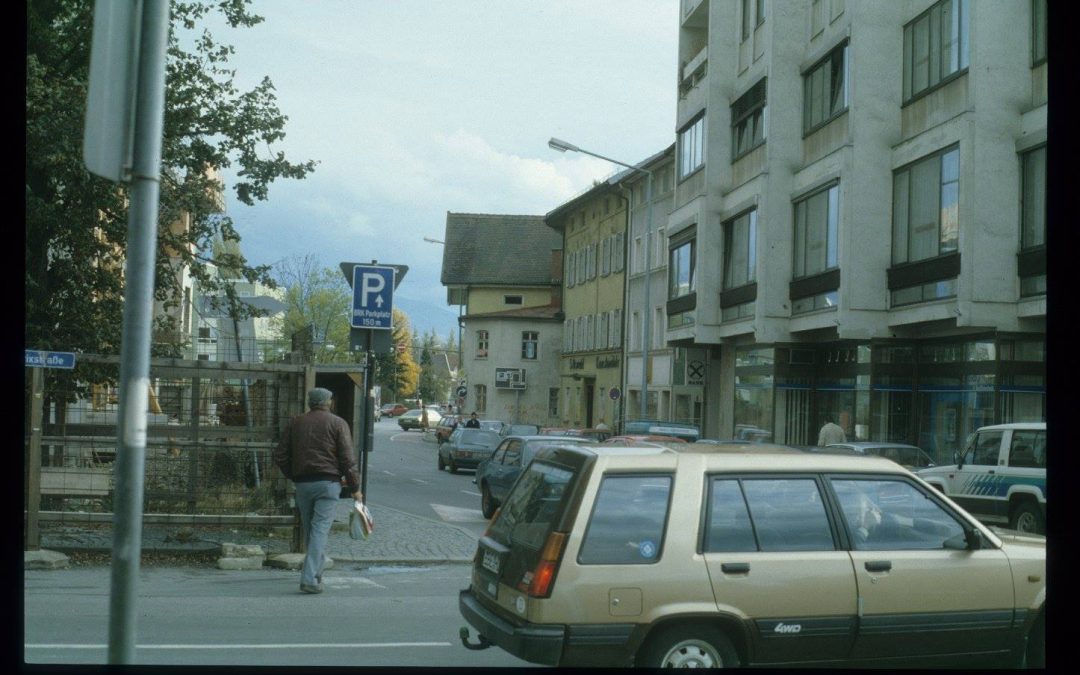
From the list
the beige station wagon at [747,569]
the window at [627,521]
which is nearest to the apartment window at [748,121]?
the beige station wagon at [747,569]

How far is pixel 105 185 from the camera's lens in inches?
690

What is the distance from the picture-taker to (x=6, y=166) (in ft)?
25.7

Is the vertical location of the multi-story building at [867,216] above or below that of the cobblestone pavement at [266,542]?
above

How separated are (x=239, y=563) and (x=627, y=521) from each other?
7.09m

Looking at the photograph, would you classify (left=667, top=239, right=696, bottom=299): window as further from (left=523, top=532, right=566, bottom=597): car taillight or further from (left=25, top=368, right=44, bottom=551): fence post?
(left=523, top=532, right=566, bottom=597): car taillight

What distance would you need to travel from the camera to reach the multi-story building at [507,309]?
7056 centimetres

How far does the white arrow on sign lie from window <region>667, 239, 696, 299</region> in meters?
23.7

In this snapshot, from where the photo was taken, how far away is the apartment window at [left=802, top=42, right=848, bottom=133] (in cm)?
2831

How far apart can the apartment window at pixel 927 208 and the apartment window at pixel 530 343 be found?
4498cm

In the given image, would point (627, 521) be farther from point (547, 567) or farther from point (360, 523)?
point (360, 523)

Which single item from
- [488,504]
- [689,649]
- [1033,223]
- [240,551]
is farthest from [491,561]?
[1033,223]

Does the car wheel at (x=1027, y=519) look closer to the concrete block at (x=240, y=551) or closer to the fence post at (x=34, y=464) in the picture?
the concrete block at (x=240, y=551)

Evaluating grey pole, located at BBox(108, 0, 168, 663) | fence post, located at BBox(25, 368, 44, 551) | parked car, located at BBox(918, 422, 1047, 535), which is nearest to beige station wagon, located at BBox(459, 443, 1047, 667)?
grey pole, located at BBox(108, 0, 168, 663)

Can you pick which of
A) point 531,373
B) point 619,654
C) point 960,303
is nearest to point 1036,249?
point 960,303
